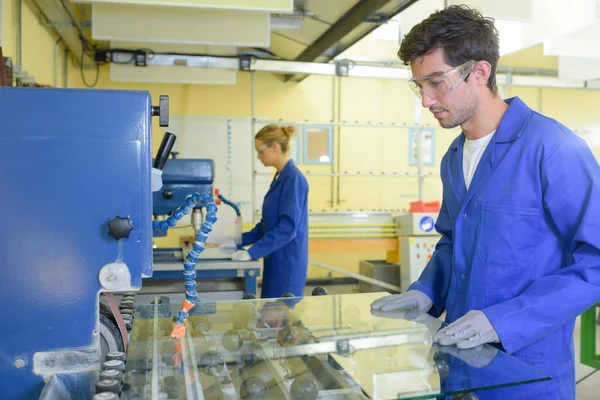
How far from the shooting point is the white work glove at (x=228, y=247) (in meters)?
3.01

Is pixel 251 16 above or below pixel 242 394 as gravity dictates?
above

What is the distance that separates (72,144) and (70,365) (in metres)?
0.40

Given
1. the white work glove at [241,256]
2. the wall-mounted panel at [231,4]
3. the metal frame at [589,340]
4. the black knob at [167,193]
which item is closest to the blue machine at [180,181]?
the black knob at [167,193]

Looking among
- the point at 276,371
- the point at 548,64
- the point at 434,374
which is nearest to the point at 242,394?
the point at 276,371

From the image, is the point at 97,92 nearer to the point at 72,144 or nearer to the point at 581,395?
the point at 72,144

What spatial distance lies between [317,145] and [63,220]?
512 centimetres

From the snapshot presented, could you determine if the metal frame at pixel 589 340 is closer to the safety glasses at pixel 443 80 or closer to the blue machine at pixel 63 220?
the safety glasses at pixel 443 80

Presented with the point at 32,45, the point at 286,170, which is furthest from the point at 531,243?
the point at 32,45

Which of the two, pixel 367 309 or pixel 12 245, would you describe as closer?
pixel 12 245

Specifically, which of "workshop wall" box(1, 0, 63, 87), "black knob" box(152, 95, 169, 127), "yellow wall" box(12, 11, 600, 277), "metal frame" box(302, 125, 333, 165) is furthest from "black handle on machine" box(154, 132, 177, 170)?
"metal frame" box(302, 125, 333, 165)

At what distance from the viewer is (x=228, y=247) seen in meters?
3.11

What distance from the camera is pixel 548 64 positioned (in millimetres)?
6242

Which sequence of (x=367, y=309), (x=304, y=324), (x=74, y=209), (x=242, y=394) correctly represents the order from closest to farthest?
(x=242, y=394) < (x=74, y=209) < (x=304, y=324) < (x=367, y=309)

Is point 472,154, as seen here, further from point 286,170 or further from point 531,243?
point 286,170
